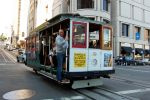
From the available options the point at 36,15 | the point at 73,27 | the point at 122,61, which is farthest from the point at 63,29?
the point at 36,15

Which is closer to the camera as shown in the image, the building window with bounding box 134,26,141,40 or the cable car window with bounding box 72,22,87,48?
the cable car window with bounding box 72,22,87,48

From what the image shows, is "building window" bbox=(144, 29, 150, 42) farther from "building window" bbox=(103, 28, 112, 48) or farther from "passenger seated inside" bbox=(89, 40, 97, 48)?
"passenger seated inside" bbox=(89, 40, 97, 48)

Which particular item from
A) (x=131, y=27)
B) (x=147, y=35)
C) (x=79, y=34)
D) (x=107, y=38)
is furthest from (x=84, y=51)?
(x=147, y=35)

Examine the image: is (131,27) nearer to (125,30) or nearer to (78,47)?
(125,30)

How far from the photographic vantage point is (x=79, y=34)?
35.0ft

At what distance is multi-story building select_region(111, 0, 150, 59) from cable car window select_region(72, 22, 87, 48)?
44157 millimetres

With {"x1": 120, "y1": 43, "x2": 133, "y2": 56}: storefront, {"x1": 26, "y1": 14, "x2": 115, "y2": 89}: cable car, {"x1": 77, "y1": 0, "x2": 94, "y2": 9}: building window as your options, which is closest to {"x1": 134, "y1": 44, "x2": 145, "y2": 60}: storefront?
{"x1": 120, "y1": 43, "x2": 133, "y2": 56}: storefront

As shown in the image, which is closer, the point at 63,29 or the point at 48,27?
the point at 63,29

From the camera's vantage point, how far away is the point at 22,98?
918 cm

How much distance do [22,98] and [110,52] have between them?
454 cm

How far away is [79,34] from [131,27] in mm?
51416

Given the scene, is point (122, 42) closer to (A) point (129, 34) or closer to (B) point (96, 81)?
(A) point (129, 34)

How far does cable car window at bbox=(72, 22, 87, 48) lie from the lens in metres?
10.5

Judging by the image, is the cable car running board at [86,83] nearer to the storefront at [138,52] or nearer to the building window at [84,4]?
the building window at [84,4]
